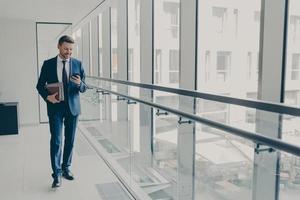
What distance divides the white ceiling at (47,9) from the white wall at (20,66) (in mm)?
329

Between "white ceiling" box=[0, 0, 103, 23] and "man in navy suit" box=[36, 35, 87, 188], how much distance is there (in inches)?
97.1

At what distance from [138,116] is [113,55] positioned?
12.2 ft

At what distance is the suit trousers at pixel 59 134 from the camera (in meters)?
3.66

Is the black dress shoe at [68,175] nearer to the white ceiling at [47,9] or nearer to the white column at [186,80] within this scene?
the white column at [186,80]

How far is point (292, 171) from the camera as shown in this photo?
151 cm

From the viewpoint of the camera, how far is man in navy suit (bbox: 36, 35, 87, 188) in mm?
3656

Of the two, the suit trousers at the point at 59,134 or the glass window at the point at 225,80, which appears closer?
the glass window at the point at 225,80

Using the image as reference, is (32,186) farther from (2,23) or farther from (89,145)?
(2,23)

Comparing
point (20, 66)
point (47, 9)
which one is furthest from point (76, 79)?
point (20, 66)

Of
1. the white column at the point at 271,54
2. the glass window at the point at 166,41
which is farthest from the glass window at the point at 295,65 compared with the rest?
the glass window at the point at 166,41

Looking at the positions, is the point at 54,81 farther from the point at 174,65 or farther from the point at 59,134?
the point at 174,65

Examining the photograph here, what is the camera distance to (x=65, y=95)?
372cm

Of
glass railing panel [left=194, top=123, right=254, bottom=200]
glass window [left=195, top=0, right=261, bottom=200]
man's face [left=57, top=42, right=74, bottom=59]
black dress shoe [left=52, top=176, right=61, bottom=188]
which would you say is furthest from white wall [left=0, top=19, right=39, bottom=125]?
glass railing panel [left=194, top=123, right=254, bottom=200]

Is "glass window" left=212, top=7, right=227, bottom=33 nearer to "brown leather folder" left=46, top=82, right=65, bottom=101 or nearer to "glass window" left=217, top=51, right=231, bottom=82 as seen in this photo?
"glass window" left=217, top=51, right=231, bottom=82
